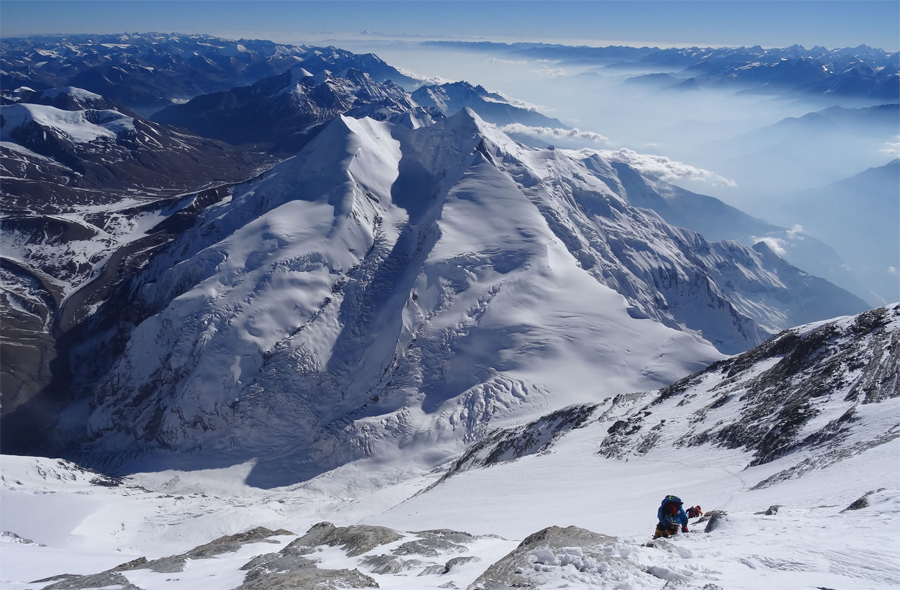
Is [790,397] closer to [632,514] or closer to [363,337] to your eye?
[632,514]

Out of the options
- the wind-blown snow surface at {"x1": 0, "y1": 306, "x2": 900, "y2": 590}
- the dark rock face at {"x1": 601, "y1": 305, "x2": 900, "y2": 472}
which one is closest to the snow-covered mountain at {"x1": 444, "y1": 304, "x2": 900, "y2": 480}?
the dark rock face at {"x1": 601, "y1": 305, "x2": 900, "y2": 472}

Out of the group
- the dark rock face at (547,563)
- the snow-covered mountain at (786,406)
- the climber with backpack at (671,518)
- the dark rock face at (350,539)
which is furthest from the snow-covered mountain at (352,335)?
the dark rock face at (547,563)

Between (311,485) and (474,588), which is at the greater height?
(474,588)

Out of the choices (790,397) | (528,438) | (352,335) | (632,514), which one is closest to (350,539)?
(632,514)

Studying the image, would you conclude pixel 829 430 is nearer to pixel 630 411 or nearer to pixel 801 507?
pixel 801 507

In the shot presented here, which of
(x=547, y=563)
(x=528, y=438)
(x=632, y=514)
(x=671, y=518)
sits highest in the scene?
(x=671, y=518)

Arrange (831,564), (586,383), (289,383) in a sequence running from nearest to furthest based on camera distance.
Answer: (831,564)
(586,383)
(289,383)

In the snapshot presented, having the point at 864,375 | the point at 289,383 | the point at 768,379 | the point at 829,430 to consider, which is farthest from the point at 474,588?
the point at 289,383
